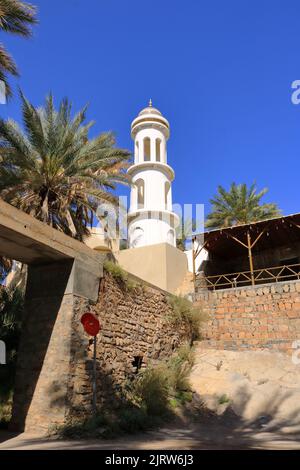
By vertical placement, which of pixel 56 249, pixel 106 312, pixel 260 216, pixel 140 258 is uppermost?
pixel 260 216

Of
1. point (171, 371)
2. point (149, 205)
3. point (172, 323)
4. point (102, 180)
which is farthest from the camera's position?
point (149, 205)

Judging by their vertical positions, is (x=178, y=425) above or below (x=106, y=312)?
below

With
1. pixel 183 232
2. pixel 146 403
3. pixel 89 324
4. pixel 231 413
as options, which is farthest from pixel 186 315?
pixel 183 232

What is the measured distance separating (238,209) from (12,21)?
56.6ft

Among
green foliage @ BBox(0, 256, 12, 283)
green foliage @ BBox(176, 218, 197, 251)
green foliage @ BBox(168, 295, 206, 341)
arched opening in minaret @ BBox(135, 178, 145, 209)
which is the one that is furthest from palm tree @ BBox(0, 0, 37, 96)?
green foliage @ BBox(176, 218, 197, 251)

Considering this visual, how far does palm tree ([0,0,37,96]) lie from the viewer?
12021mm

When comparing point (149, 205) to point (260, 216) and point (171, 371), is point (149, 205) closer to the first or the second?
point (260, 216)

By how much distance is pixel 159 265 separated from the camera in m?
18.5

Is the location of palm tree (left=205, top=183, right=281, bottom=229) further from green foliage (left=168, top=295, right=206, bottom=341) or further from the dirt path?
the dirt path

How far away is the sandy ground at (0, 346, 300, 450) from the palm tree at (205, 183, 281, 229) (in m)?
12.4

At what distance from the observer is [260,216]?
2536 centimetres

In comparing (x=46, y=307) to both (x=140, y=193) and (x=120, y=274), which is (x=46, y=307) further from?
(x=140, y=193)
